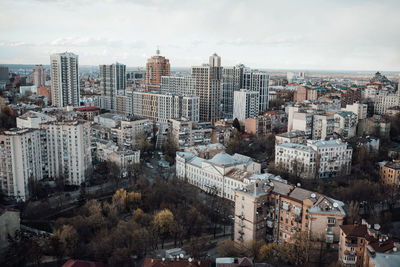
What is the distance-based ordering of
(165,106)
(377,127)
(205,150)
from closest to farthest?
(205,150) < (377,127) < (165,106)

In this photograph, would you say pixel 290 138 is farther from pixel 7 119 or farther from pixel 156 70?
pixel 156 70

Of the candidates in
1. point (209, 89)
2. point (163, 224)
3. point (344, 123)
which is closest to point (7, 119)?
point (209, 89)

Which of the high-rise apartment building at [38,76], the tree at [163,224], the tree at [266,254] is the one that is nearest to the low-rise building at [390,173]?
the tree at [266,254]

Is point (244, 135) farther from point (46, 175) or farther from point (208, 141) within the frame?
point (46, 175)

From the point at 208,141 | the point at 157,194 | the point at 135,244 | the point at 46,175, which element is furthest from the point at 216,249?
the point at 208,141

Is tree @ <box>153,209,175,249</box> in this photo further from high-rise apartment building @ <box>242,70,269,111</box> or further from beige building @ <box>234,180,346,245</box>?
high-rise apartment building @ <box>242,70,269,111</box>

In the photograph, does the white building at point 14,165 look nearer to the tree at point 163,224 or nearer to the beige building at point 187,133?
the tree at point 163,224

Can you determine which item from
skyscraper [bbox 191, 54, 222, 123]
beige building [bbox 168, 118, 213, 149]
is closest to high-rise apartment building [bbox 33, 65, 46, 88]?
skyscraper [bbox 191, 54, 222, 123]
